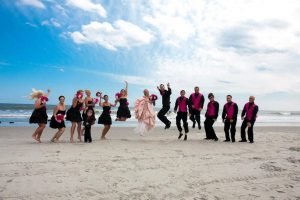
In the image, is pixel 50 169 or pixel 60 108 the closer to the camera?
pixel 50 169

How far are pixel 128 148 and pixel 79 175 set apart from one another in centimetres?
321

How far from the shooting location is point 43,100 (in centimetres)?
934

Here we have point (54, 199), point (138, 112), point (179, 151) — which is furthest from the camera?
point (138, 112)

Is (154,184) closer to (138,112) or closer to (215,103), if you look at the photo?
(138,112)

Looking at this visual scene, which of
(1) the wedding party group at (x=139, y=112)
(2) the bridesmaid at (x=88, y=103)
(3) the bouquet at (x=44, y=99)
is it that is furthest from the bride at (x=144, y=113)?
(3) the bouquet at (x=44, y=99)

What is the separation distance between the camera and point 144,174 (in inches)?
213

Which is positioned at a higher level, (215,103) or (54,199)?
(215,103)

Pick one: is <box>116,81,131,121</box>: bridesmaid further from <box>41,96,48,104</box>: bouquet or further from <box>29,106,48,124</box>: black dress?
<box>29,106,48,124</box>: black dress

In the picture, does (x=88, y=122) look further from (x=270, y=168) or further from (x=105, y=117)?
(x=270, y=168)

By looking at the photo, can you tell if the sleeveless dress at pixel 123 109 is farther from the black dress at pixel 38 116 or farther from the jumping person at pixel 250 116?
the jumping person at pixel 250 116

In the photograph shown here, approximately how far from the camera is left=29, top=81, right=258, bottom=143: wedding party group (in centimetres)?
942

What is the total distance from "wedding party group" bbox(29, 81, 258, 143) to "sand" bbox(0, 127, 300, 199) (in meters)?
1.65

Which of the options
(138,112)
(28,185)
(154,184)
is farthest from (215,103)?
(28,185)

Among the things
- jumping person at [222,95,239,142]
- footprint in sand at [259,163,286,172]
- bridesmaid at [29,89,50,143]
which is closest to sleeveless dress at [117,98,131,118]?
bridesmaid at [29,89,50,143]
